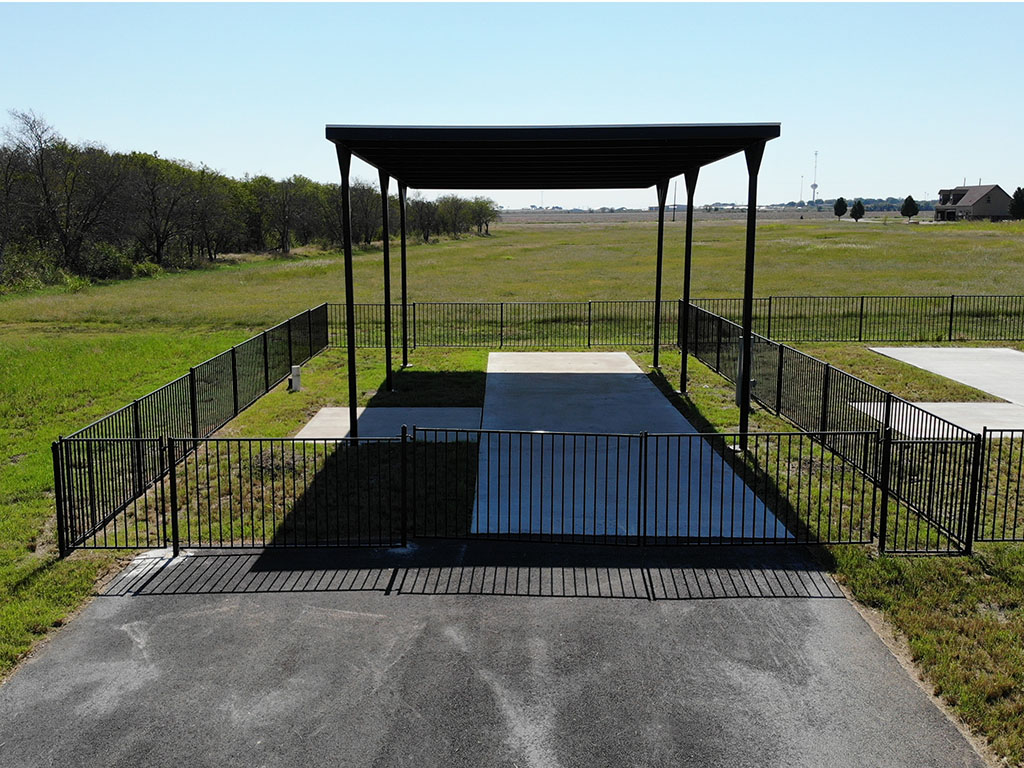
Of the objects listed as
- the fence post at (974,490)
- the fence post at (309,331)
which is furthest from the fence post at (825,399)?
the fence post at (309,331)

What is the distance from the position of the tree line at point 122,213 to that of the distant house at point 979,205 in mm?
93700

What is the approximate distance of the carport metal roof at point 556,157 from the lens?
38.6ft

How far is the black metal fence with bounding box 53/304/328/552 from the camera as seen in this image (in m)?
9.31

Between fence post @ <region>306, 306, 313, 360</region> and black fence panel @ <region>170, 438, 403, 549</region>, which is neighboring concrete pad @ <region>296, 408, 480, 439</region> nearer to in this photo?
black fence panel @ <region>170, 438, 403, 549</region>

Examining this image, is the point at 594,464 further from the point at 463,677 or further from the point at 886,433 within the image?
the point at 463,677

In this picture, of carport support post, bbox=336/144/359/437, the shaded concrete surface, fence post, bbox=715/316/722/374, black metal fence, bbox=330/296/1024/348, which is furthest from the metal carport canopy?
the shaded concrete surface

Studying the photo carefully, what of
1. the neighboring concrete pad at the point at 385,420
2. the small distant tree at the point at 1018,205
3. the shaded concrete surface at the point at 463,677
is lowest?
the shaded concrete surface at the point at 463,677

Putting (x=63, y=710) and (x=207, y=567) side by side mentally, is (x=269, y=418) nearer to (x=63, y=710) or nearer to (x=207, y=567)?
(x=207, y=567)

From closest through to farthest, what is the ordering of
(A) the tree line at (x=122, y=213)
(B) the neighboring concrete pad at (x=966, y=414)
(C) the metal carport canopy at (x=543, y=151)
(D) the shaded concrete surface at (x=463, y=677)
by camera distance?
(D) the shaded concrete surface at (x=463, y=677)
(C) the metal carport canopy at (x=543, y=151)
(B) the neighboring concrete pad at (x=966, y=414)
(A) the tree line at (x=122, y=213)

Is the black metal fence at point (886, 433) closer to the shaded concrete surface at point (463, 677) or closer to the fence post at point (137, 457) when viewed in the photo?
the shaded concrete surface at point (463, 677)

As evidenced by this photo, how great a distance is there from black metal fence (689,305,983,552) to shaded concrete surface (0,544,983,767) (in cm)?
186

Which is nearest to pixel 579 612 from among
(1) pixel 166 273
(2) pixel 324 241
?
(1) pixel 166 273

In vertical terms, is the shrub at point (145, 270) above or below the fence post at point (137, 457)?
above

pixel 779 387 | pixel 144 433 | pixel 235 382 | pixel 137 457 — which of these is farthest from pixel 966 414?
pixel 144 433
